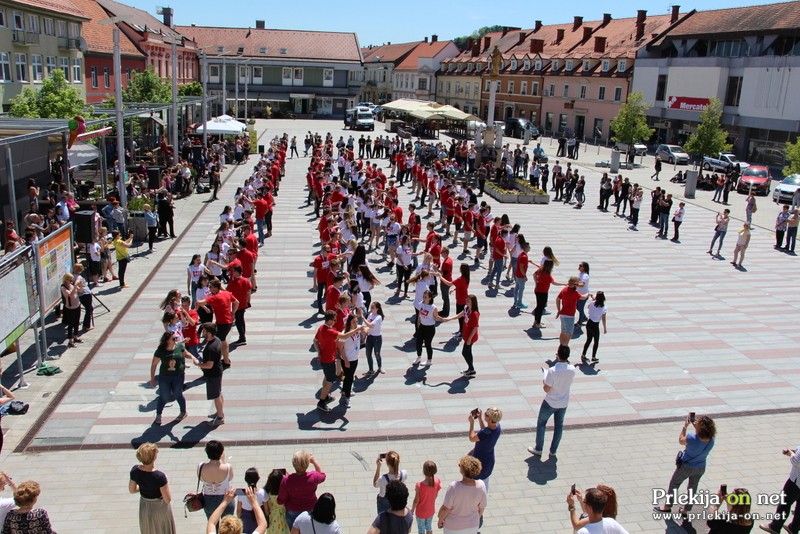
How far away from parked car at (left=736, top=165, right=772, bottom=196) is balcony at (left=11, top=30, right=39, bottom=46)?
38.9 meters

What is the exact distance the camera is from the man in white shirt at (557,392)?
8227 millimetres

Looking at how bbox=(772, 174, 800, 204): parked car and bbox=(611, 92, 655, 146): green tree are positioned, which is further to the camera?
bbox=(611, 92, 655, 146): green tree

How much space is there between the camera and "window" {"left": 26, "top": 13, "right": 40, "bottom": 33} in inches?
1444

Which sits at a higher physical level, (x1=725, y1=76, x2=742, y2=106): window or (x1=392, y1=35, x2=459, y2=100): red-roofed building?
(x1=392, y1=35, x2=459, y2=100): red-roofed building

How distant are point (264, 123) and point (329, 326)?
190ft

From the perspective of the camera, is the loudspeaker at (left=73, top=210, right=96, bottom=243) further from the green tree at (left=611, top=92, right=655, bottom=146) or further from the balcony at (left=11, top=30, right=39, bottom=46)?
the green tree at (left=611, top=92, right=655, bottom=146)

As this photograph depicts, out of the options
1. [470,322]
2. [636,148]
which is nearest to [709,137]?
[636,148]

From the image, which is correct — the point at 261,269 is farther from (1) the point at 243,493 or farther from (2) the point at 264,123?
(2) the point at 264,123

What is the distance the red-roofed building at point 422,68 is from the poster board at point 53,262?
76.0 metres

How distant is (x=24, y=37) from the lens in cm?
3556

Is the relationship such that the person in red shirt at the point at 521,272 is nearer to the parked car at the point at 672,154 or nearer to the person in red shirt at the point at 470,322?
the person in red shirt at the point at 470,322

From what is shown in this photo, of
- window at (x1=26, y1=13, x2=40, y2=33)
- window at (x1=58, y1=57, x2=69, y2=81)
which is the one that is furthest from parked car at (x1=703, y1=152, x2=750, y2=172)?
window at (x1=58, y1=57, x2=69, y2=81)

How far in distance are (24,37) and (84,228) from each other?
26.9 m

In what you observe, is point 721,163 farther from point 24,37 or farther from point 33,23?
point 33,23
